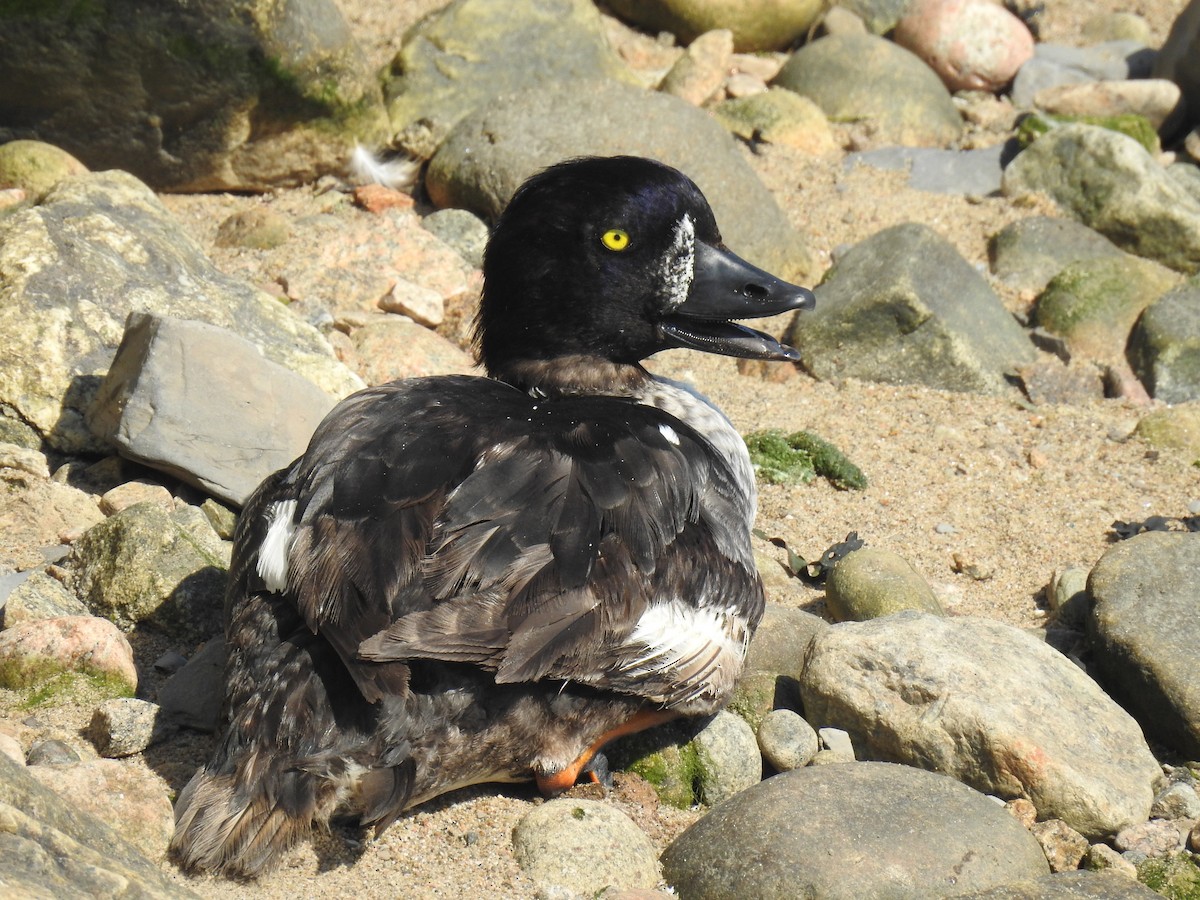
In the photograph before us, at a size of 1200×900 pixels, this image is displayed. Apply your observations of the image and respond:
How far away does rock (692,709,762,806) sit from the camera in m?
3.86

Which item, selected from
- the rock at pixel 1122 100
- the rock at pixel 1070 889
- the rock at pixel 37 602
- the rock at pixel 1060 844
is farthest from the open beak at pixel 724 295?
the rock at pixel 1122 100

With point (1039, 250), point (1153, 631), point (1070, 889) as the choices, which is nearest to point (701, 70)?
point (1039, 250)

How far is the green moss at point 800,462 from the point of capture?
5680 millimetres

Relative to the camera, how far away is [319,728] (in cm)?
318

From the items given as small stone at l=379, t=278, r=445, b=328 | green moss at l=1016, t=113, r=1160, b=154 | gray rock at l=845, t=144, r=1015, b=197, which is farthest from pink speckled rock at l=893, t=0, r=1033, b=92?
small stone at l=379, t=278, r=445, b=328

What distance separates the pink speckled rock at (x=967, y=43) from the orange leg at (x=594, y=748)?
7.31 m

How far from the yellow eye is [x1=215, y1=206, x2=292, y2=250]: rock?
3.18 meters

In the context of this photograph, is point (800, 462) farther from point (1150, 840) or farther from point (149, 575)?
point (149, 575)

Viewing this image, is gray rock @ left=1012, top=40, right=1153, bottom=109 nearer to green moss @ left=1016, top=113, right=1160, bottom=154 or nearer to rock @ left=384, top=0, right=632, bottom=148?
green moss @ left=1016, top=113, right=1160, bottom=154

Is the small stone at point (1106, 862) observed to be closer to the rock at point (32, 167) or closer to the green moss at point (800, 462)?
the green moss at point (800, 462)

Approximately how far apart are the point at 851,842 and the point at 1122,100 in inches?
293

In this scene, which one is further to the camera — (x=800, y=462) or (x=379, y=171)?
(x=379, y=171)

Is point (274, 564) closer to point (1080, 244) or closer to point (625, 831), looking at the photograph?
point (625, 831)

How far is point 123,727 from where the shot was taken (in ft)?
11.8
